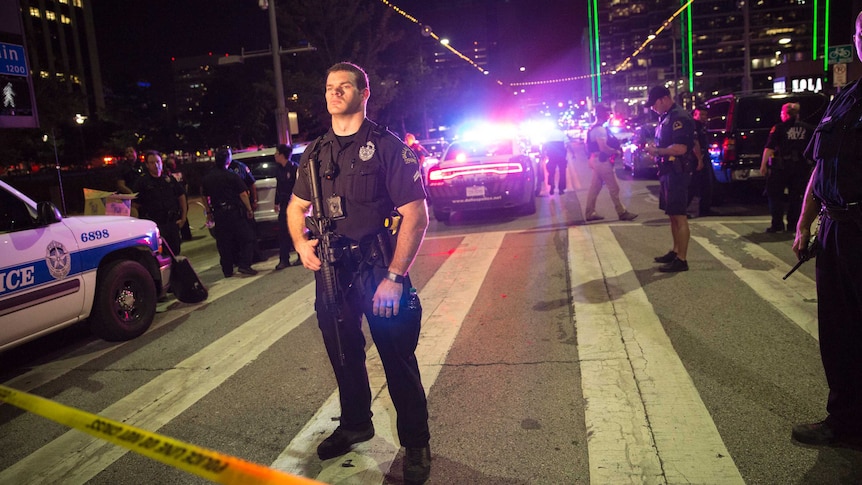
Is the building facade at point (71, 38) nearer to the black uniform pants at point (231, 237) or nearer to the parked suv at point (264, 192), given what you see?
the parked suv at point (264, 192)

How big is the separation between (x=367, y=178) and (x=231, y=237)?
6533 millimetres

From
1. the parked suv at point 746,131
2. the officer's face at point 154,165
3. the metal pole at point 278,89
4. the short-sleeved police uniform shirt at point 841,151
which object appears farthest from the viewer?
the metal pole at point 278,89

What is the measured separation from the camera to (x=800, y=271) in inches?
270

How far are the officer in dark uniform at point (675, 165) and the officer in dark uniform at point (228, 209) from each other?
18.1 ft

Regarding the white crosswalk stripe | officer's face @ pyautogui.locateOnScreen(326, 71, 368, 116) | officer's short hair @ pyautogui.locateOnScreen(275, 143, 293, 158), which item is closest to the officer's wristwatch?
officer's face @ pyautogui.locateOnScreen(326, 71, 368, 116)

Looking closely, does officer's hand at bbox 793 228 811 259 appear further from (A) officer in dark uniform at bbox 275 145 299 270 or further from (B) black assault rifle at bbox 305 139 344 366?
(A) officer in dark uniform at bbox 275 145 299 270

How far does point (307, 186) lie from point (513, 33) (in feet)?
443

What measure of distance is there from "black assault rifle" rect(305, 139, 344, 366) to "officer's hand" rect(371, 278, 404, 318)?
0.25 metres

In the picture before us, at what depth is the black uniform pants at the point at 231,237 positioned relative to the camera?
888 cm

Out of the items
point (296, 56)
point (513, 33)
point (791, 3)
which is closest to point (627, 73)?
point (791, 3)

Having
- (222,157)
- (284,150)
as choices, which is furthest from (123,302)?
(284,150)

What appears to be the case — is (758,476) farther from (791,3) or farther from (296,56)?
(791,3)

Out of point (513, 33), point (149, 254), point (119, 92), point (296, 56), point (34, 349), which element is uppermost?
point (513, 33)

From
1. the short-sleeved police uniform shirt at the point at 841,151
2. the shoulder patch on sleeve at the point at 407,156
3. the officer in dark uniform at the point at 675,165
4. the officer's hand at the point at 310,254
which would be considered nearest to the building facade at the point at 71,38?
the officer in dark uniform at the point at 675,165
